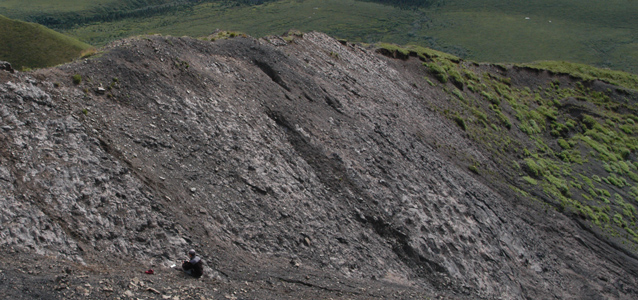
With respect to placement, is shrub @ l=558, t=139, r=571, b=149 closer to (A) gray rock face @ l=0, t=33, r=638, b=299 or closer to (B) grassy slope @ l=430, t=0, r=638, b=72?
(A) gray rock face @ l=0, t=33, r=638, b=299

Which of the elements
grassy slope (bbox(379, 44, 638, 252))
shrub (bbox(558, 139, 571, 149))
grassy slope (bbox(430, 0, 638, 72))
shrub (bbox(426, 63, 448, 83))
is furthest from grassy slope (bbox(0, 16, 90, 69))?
grassy slope (bbox(430, 0, 638, 72))

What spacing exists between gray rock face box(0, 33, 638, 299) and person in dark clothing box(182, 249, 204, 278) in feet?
2.77

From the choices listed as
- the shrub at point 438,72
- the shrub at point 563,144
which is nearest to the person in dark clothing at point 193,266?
the shrub at point 438,72

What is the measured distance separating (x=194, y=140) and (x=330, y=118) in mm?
10257

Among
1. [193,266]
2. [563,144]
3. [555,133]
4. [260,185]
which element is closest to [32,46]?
[260,185]

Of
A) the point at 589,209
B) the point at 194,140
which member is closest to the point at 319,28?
the point at 589,209

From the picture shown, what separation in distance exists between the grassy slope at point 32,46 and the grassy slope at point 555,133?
43908 mm

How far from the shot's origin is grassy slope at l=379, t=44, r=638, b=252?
121 ft

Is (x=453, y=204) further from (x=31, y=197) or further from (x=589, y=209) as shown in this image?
(x=31, y=197)

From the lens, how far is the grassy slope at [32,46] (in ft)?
198

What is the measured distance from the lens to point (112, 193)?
16219 millimetres

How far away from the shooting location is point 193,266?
1503 cm

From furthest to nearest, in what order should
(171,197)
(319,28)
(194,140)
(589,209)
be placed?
(319,28) < (589,209) < (194,140) < (171,197)

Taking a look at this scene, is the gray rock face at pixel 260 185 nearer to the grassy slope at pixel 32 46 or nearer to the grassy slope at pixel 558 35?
the grassy slope at pixel 32 46
